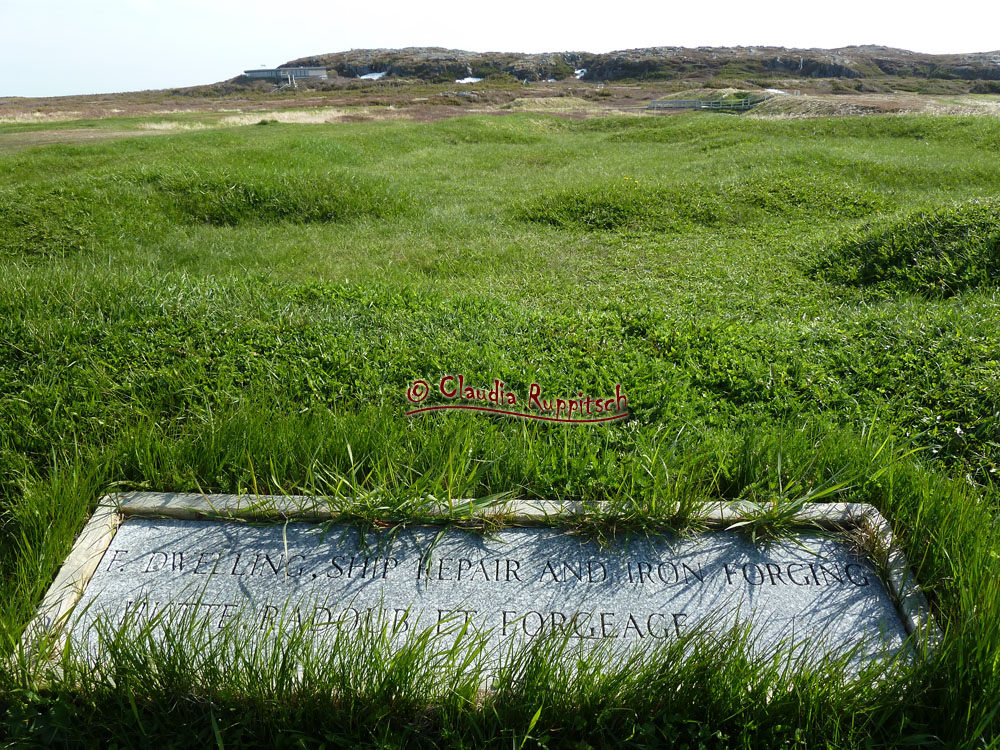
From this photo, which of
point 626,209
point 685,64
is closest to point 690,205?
point 626,209

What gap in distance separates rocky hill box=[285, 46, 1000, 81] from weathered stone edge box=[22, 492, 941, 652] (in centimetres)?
7360

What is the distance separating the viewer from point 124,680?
81.7 inches

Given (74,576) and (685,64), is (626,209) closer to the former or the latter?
(74,576)

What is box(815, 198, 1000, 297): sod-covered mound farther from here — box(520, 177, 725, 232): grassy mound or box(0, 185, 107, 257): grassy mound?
box(0, 185, 107, 257): grassy mound

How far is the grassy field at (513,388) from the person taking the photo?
80.7 inches

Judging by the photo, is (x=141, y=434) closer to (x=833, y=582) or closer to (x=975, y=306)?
(x=833, y=582)

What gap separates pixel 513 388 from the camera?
4262mm

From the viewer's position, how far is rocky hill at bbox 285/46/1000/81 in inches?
2736

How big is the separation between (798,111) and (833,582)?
32835 mm

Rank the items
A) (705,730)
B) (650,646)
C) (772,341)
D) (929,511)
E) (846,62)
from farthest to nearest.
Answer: (846,62) < (772,341) < (929,511) < (650,646) < (705,730)

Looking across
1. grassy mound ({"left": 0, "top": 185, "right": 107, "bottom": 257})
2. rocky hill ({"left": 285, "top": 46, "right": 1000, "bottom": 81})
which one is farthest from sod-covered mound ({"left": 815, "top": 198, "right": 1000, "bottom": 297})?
rocky hill ({"left": 285, "top": 46, "right": 1000, "bottom": 81})

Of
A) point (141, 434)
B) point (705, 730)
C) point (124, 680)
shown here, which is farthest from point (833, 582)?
point (141, 434)

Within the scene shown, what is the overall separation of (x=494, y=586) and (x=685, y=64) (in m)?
84.1

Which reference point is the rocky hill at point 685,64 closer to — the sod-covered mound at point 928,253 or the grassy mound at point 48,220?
the sod-covered mound at point 928,253
